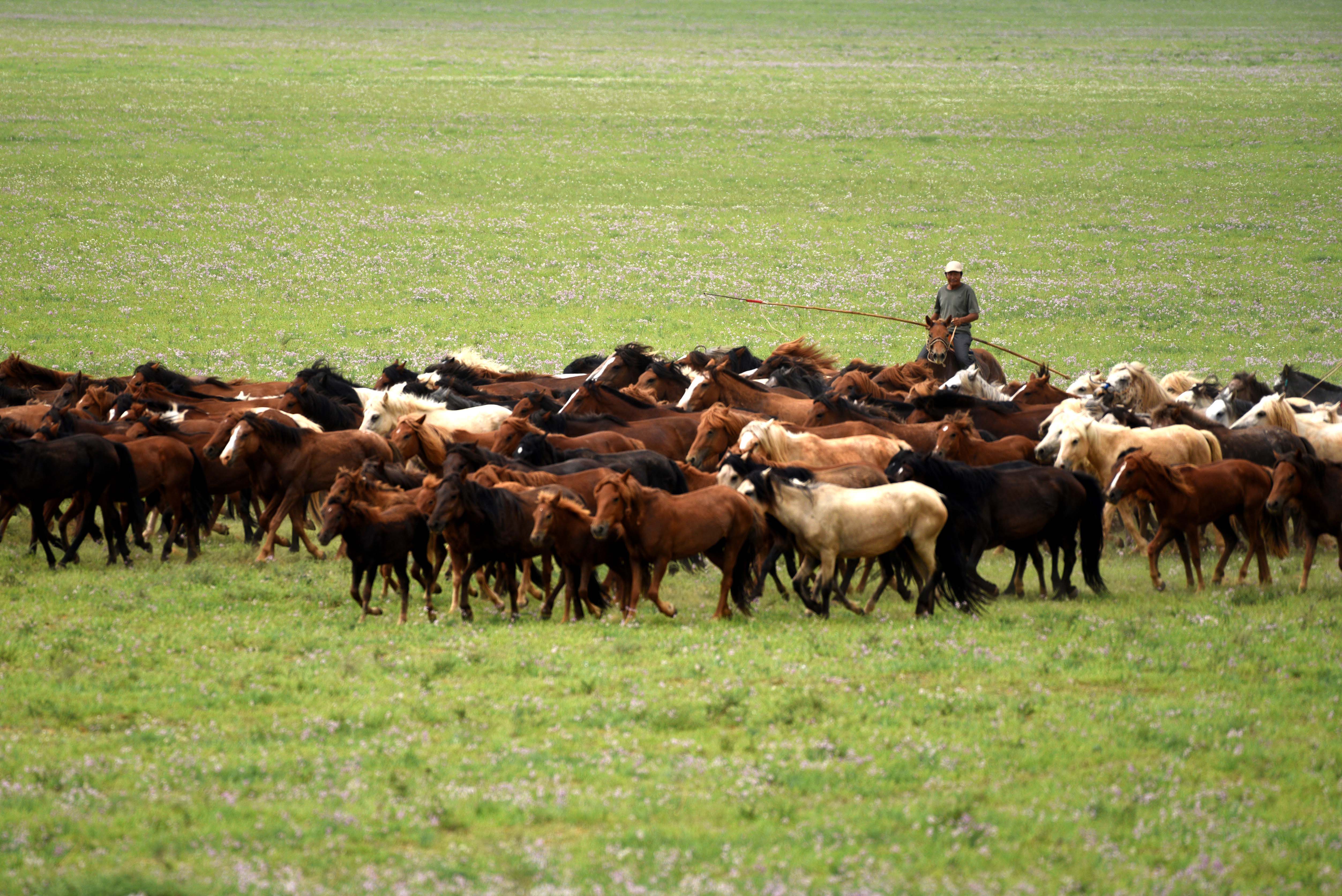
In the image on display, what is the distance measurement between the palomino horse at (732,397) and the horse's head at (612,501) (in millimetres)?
5849

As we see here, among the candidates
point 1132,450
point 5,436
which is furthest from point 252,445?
point 1132,450

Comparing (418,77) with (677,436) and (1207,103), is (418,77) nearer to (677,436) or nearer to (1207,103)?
(1207,103)

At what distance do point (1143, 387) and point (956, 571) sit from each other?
24.3 ft

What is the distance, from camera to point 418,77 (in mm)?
55844

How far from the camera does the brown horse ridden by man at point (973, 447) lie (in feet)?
45.9

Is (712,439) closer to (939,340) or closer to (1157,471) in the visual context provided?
(1157,471)

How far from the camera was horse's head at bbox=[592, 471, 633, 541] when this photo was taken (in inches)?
424

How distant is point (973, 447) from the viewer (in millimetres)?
14289

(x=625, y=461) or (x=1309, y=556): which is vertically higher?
(x=625, y=461)

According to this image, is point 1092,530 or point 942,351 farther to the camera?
point 942,351

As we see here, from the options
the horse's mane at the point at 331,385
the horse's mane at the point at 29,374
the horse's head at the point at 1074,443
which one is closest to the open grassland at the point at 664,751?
the horse's head at the point at 1074,443

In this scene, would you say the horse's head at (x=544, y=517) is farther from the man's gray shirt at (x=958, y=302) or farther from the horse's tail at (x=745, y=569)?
the man's gray shirt at (x=958, y=302)

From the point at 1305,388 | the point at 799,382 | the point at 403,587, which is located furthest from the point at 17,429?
the point at 1305,388

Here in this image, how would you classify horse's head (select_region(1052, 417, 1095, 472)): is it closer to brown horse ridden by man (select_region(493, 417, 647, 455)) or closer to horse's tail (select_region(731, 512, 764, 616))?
horse's tail (select_region(731, 512, 764, 616))
